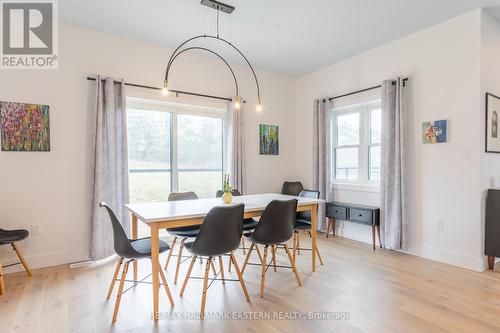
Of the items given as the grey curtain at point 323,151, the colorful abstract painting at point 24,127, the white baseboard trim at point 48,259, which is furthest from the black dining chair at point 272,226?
the colorful abstract painting at point 24,127

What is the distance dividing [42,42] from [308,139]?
164 inches

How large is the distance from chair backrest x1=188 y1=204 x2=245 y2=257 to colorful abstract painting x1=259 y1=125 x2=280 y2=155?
9.21 ft

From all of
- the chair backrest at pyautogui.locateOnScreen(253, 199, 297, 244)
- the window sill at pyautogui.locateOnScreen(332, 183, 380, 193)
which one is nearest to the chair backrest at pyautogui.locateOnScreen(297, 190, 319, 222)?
the chair backrest at pyautogui.locateOnScreen(253, 199, 297, 244)

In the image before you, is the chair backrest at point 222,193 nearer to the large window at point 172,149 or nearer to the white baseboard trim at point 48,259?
the large window at point 172,149

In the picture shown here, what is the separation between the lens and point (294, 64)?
4703 millimetres

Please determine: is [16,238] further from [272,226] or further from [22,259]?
[272,226]

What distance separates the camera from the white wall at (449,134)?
3080 mm

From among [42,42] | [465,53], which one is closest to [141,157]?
[42,42]

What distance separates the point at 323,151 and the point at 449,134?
1.80 metres

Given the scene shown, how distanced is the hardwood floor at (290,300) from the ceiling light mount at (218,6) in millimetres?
2869

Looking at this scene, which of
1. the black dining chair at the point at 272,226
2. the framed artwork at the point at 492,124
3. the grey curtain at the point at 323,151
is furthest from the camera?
the grey curtain at the point at 323,151

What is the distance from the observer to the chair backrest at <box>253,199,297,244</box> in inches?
98.0

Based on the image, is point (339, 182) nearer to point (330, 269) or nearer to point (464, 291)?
point (330, 269)

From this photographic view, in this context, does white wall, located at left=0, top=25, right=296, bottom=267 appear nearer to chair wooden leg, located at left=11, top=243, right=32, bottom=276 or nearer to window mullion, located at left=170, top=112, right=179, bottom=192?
chair wooden leg, located at left=11, top=243, right=32, bottom=276
